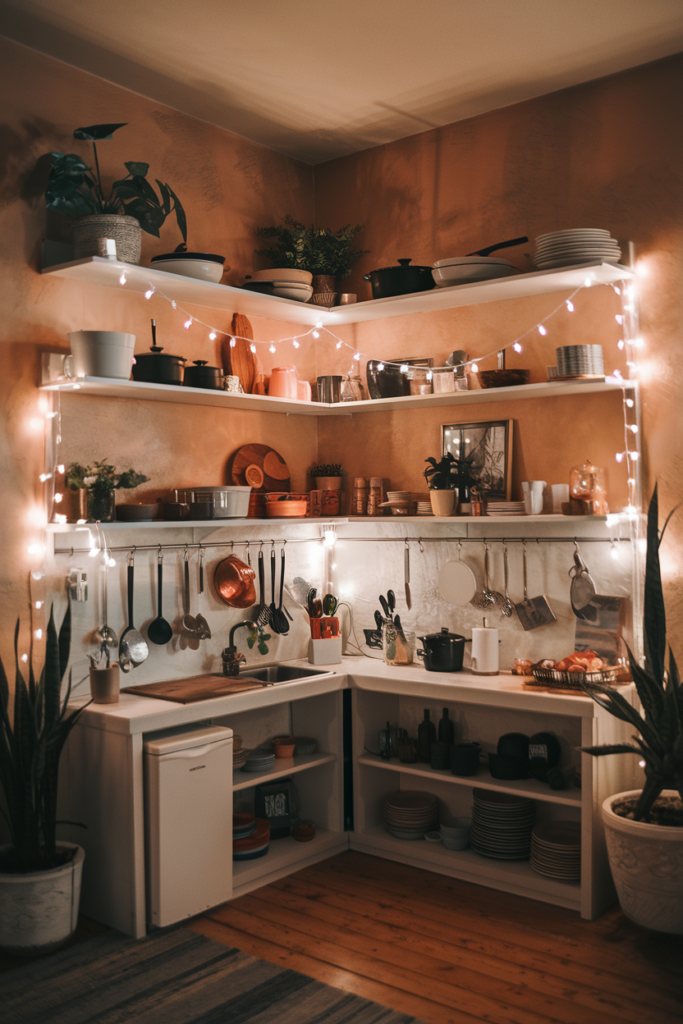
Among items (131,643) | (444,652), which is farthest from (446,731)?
(131,643)

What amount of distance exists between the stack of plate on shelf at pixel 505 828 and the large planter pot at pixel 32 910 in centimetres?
168

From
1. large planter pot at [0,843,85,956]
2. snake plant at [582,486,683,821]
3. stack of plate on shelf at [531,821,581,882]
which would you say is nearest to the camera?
large planter pot at [0,843,85,956]

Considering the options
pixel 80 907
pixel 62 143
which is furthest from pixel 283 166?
pixel 80 907

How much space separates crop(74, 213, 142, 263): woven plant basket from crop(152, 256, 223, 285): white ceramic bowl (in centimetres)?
21

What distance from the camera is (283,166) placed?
175 inches

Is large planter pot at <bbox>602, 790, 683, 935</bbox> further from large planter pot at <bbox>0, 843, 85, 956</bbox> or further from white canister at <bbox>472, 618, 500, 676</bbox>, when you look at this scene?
large planter pot at <bbox>0, 843, 85, 956</bbox>

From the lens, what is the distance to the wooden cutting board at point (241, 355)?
403cm

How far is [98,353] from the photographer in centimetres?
321

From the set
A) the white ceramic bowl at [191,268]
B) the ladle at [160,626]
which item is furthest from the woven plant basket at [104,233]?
the ladle at [160,626]

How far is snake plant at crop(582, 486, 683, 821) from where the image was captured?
9.86 ft

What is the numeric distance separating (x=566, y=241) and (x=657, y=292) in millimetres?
429

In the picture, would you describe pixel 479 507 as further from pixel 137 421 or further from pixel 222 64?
pixel 222 64

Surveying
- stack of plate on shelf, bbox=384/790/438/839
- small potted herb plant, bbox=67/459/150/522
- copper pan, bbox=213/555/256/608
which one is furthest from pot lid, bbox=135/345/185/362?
stack of plate on shelf, bbox=384/790/438/839

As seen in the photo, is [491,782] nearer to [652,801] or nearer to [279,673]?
[652,801]
